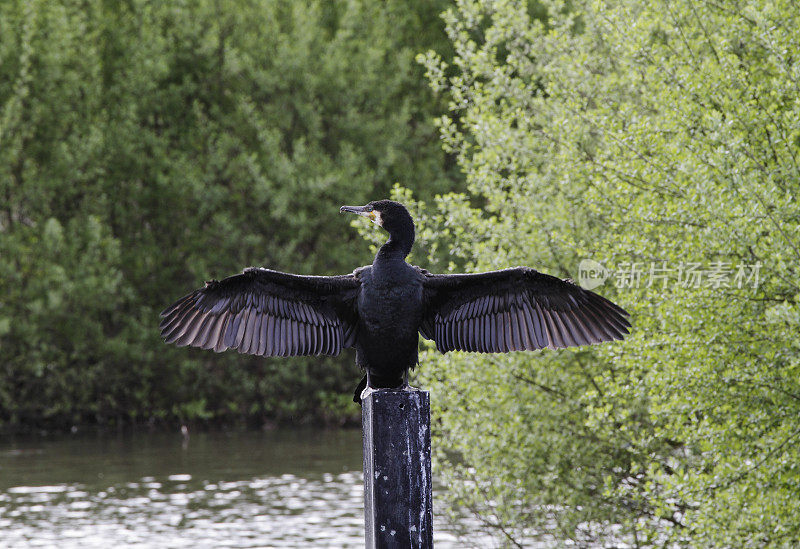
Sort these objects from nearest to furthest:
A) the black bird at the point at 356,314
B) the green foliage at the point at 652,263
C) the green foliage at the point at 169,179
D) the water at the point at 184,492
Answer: the black bird at the point at 356,314 < the green foliage at the point at 652,263 < the water at the point at 184,492 < the green foliage at the point at 169,179

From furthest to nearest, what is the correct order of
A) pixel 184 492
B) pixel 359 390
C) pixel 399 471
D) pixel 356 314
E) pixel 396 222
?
pixel 184 492, pixel 356 314, pixel 359 390, pixel 396 222, pixel 399 471

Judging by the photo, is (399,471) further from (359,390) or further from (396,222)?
(396,222)

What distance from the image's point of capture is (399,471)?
4.88 m

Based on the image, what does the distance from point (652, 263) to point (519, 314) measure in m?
4.44

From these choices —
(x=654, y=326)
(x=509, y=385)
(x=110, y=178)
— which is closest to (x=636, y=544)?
(x=509, y=385)

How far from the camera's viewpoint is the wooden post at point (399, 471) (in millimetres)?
4875

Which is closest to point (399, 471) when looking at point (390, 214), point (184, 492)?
point (390, 214)

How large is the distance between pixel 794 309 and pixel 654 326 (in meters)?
1.92

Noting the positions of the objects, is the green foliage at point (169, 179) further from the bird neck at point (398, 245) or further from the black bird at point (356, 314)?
the bird neck at point (398, 245)

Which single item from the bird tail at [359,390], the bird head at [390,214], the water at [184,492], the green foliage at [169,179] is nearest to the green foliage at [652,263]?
the water at [184,492]

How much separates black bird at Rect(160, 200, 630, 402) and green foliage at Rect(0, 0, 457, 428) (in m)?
20.8

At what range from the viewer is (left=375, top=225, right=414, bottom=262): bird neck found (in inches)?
220

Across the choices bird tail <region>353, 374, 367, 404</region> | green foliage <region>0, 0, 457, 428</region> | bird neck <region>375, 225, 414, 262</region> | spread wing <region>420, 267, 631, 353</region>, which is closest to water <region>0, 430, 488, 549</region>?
green foliage <region>0, 0, 457, 428</region>

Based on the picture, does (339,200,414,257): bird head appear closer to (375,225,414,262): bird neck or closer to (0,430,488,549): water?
(375,225,414,262): bird neck
